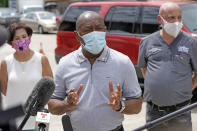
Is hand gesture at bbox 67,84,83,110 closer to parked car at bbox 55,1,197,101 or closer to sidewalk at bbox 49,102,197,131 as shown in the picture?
sidewalk at bbox 49,102,197,131

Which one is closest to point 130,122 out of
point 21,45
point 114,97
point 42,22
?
point 21,45

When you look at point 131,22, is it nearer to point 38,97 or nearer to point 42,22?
point 38,97

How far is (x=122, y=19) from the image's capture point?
23.2 ft

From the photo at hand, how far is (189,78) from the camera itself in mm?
3473

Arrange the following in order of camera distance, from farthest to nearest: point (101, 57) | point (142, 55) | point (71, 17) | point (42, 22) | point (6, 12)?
1. point (6, 12)
2. point (42, 22)
3. point (71, 17)
4. point (142, 55)
5. point (101, 57)

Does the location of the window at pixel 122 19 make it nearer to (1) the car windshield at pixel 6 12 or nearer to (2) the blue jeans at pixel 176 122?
(2) the blue jeans at pixel 176 122

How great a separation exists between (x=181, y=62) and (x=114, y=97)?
53.6 inches

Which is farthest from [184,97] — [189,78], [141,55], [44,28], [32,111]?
[44,28]

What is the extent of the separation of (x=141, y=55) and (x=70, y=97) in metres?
1.53

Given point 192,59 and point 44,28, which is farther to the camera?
point 44,28

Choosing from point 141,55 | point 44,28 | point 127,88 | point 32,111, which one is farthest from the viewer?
point 44,28

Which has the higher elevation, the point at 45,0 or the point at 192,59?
the point at 192,59

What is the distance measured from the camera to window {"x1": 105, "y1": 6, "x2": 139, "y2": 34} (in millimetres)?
6875

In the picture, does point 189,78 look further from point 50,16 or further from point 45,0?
point 45,0
